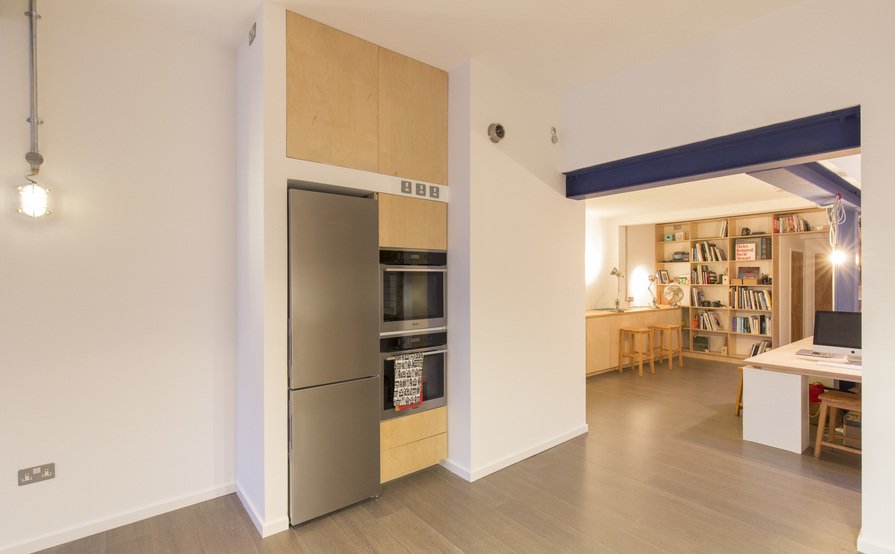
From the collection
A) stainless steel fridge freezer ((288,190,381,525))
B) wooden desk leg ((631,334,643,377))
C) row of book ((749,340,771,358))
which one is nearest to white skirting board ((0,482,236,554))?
stainless steel fridge freezer ((288,190,381,525))

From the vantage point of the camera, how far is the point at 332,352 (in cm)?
257

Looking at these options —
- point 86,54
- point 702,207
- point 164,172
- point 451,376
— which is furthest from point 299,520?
point 702,207

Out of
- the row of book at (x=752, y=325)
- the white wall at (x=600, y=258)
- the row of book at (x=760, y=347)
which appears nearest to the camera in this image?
the row of book at (x=760, y=347)

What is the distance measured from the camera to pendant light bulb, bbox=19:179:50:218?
2.19 meters

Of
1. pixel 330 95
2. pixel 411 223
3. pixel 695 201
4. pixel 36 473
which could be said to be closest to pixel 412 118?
pixel 330 95

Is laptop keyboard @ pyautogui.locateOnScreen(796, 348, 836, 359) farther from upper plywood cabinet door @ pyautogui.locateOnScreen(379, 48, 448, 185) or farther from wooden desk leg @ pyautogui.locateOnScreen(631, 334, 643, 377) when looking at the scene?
upper plywood cabinet door @ pyautogui.locateOnScreen(379, 48, 448, 185)

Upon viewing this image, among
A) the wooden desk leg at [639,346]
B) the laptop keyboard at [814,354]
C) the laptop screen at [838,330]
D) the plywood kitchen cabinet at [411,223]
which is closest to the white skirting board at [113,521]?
the plywood kitchen cabinet at [411,223]

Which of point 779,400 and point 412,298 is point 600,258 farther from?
point 412,298

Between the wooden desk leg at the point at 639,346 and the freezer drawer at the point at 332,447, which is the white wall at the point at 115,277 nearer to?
the freezer drawer at the point at 332,447

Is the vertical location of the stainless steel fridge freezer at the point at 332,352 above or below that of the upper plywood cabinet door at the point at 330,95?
below

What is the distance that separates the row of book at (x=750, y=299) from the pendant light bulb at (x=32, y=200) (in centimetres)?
875

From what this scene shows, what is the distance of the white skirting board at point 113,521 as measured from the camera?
87.1 inches

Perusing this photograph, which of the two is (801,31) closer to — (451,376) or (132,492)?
(451,376)

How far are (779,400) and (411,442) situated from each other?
3178 mm
